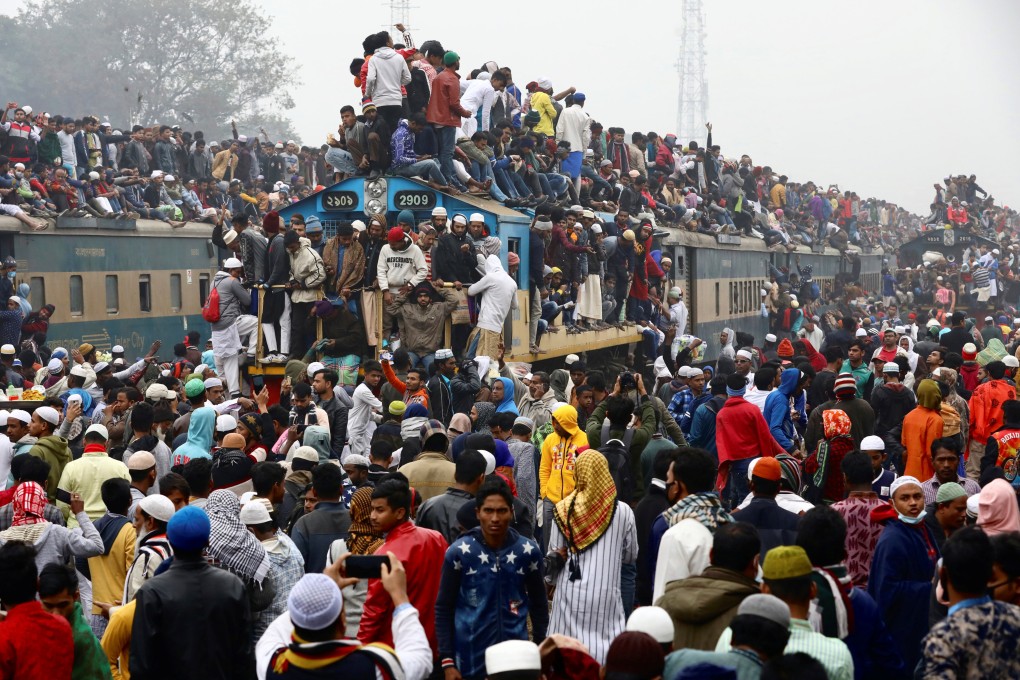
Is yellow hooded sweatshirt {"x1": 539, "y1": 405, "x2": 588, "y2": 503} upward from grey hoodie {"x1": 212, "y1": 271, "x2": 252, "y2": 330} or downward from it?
downward

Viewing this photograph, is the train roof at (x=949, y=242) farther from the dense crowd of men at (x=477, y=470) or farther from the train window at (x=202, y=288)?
the train window at (x=202, y=288)

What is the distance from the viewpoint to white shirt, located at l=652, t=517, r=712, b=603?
18.9 feet

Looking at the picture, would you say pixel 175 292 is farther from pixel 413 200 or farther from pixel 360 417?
pixel 360 417

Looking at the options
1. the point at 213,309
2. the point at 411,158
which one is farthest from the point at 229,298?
the point at 411,158

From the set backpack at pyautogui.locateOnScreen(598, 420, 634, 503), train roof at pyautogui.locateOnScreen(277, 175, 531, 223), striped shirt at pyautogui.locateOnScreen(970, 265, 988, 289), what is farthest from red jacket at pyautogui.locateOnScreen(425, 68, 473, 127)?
striped shirt at pyautogui.locateOnScreen(970, 265, 988, 289)

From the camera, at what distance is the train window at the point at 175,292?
2278 cm

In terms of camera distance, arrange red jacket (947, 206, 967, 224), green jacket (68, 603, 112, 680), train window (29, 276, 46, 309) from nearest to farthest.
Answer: green jacket (68, 603, 112, 680) < train window (29, 276, 46, 309) < red jacket (947, 206, 967, 224)

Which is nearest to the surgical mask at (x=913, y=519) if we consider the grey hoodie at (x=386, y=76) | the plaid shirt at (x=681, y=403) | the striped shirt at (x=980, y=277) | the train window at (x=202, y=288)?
the plaid shirt at (x=681, y=403)

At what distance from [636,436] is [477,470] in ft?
7.68

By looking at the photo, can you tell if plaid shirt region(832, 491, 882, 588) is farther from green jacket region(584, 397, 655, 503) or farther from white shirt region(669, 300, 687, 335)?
→ white shirt region(669, 300, 687, 335)

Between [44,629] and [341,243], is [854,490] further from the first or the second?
[341,243]

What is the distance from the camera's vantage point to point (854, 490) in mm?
6941

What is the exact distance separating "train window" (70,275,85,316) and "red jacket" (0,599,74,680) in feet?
52.4

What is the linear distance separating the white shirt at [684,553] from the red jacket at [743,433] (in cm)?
352
